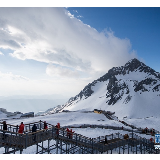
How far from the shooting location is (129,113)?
8919 centimetres

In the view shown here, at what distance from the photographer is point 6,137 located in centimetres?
1326

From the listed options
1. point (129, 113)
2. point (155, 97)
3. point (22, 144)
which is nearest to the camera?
point (22, 144)
